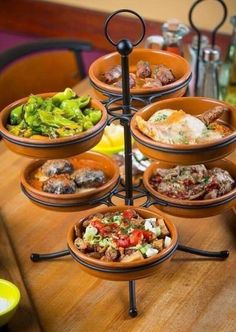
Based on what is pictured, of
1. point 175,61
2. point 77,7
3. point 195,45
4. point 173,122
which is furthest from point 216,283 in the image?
point 77,7

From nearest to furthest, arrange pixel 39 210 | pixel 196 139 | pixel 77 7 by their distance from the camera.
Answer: pixel 196 139 < pixel 39 210 < pixel 77 7

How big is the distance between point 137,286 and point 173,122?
39cm

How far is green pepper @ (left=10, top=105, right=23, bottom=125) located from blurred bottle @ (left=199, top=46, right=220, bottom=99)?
858 millimetres

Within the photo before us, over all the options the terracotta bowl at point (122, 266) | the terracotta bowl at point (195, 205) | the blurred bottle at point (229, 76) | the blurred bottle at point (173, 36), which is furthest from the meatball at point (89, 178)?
the blurred bottle at point (229, 76)

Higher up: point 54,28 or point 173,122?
point 173,122

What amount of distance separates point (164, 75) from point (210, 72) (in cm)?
68

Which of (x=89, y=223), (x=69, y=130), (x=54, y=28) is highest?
(x=69, y=130)

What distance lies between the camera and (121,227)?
1.18 meters

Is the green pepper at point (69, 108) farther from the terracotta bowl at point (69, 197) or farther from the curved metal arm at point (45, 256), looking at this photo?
the curved metal arm at point (45, 256)

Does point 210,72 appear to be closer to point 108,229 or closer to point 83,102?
point 83,102

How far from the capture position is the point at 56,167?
139cm

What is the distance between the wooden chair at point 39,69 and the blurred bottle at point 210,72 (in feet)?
2.19

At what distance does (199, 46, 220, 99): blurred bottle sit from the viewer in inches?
75.7

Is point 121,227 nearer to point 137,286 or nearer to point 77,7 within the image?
point 137,286
